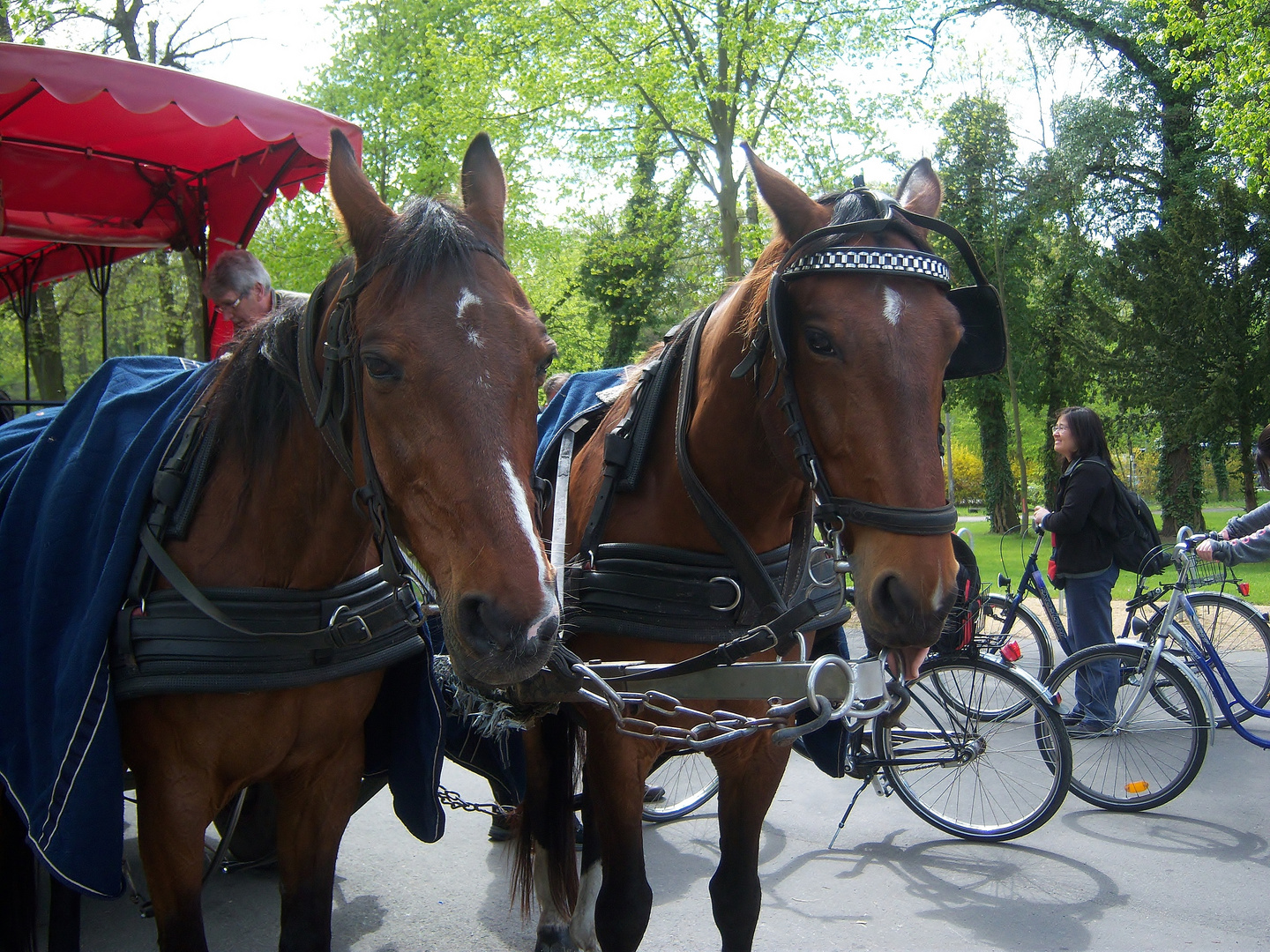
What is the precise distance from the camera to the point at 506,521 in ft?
5.00

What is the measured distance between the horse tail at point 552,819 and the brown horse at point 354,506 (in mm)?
1094

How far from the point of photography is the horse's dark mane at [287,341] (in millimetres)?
1724

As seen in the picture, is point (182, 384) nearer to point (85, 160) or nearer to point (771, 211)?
point (771, 211)

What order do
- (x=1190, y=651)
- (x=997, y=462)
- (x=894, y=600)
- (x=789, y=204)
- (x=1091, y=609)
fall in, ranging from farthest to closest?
1. (x=997, y=462)
2. (x=1091, y=609)
3. (x=1190, y=651)
4. (x=789, y=204)
5. (x=894, y=600)

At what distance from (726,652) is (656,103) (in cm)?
1126

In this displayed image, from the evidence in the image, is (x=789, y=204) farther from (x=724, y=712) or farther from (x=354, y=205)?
(x=724, y=712)

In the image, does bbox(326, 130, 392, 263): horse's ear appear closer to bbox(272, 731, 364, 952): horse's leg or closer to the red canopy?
bbox(272, 731, 364, 952): horse's leg

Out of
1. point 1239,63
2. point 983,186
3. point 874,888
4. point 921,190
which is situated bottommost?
point 874,888

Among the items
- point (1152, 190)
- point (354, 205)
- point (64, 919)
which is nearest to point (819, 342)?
point (354, 205)

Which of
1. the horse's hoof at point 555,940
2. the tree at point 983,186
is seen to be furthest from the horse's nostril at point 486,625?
the tree at point 983,186

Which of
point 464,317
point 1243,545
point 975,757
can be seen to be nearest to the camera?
point 464,317

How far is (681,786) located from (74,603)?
364cm

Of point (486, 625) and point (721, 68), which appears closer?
point (486, 625)

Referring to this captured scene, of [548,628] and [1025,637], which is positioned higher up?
[548,628]
